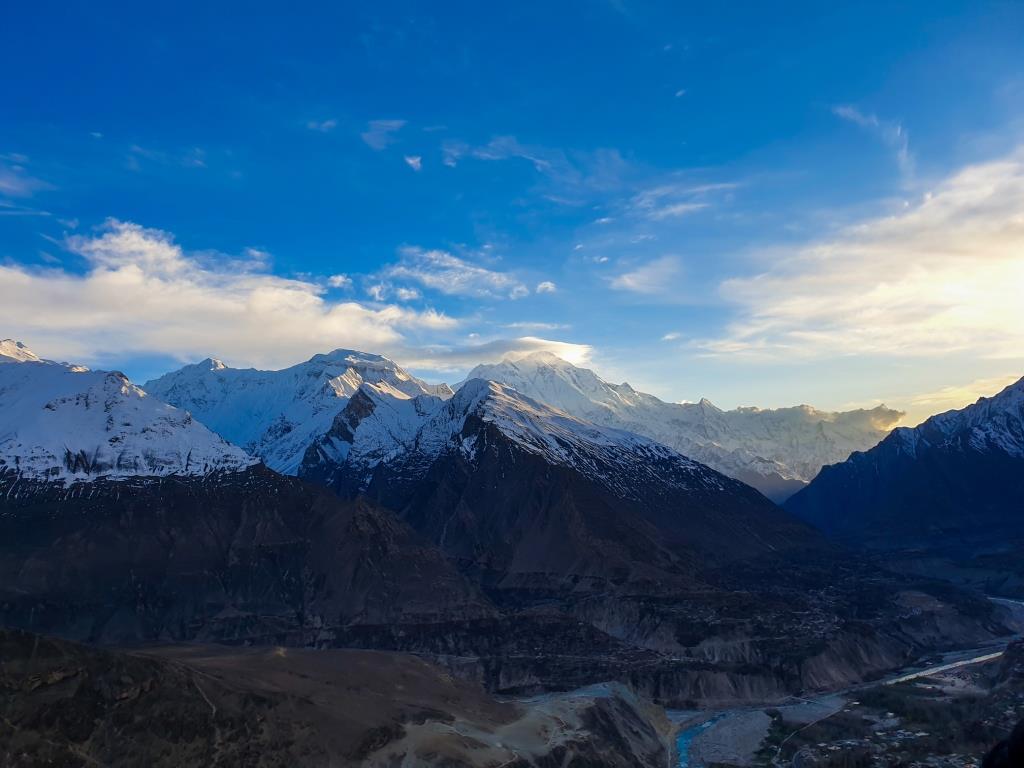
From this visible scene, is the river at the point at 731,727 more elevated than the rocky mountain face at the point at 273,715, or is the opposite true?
the rocky mountain face at the point at 273,715

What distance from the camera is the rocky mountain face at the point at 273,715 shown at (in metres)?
99.4

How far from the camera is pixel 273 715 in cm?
11544

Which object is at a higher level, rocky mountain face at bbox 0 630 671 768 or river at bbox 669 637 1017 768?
rocky mountain face at bbox 0 630 671 768

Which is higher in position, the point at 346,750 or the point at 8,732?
the point at 8,732

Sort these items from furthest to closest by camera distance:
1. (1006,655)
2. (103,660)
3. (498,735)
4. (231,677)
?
(1006,655), (498,735), (231,677), (103,660)

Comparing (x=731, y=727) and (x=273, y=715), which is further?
(x=731, y=727)

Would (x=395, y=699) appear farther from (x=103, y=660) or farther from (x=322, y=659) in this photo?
(x=103, y=660)

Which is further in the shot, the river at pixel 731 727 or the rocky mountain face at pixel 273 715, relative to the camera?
the river at pixel 731 727

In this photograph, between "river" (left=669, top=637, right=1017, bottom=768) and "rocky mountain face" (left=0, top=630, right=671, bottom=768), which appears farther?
"river" (left=669, top=637, right=1017, bottom=768)

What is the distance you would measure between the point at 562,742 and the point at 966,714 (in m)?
74.5

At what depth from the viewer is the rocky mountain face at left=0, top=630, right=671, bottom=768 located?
9938 cm

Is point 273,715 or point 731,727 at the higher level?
point 273,715

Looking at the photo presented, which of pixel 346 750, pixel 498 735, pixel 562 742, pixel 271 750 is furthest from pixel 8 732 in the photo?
pixel 562 742

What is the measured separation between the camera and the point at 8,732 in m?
94.3
